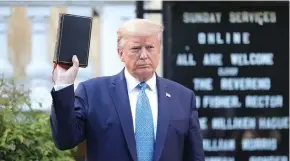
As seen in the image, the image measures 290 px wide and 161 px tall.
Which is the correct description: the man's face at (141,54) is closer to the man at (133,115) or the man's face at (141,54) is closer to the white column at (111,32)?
the man at (133,115)

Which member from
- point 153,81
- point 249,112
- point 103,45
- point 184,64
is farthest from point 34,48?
point 153,81

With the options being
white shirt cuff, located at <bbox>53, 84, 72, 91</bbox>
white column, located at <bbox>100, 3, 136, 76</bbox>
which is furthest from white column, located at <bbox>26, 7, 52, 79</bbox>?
white shirt cuff, located at <bbox>53, 84, 72, 91</bbox>

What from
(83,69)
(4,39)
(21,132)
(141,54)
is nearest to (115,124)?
(141,54)

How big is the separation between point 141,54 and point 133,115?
0.92ft

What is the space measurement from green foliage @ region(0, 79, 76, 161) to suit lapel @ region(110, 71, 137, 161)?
4.15ft

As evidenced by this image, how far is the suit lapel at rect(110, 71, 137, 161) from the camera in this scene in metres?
3.23

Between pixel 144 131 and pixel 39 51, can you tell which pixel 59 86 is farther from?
pixel 39 51

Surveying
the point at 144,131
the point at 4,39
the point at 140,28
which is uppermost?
the point at 140,28

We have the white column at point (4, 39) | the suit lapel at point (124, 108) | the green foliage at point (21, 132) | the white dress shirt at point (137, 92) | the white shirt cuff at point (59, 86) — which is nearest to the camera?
the white shirt cuff at point (59, 86)

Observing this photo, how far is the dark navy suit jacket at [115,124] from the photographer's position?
10.3 feet

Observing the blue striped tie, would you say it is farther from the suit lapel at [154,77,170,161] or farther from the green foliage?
the green foliage

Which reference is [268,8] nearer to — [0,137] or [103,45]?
[103,45]

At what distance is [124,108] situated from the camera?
3.29 m

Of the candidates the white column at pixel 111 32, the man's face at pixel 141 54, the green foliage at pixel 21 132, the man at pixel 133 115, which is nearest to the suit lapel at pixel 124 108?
the man at pixel 133 115
